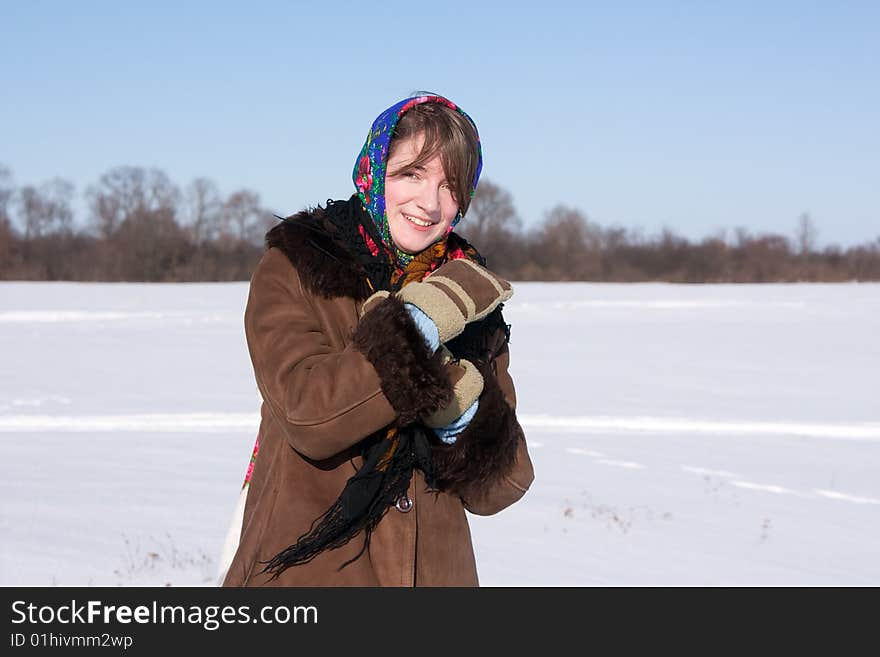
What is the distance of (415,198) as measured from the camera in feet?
6.06

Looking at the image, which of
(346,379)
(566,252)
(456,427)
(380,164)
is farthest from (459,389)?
(566,252)

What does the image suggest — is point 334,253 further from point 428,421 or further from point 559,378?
point 559,378

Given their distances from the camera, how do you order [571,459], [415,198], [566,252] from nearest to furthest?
[415,198]
[571,459]
[566,252]

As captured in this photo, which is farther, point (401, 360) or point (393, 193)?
point (393, 193)

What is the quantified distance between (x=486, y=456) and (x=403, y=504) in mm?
192

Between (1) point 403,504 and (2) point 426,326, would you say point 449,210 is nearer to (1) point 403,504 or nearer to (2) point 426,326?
(2) point 426,326

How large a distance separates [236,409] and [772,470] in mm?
5680

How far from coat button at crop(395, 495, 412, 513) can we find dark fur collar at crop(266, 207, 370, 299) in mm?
407

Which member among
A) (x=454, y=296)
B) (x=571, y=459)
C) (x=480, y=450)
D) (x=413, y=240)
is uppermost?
(x=413, y=240)

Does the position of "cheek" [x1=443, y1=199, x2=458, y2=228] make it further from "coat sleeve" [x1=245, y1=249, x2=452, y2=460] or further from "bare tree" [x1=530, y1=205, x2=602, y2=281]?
"bare tree" [x1=530, y1=205, x2=602, y2=281]

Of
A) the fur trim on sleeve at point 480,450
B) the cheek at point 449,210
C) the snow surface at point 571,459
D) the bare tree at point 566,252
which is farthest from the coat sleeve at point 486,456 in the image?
the bare tree at point 566,252

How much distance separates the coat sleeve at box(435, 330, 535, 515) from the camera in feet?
6.07

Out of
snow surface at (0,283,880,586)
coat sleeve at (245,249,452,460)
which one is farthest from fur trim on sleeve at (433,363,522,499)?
snow surface at (0,283,880,586)
